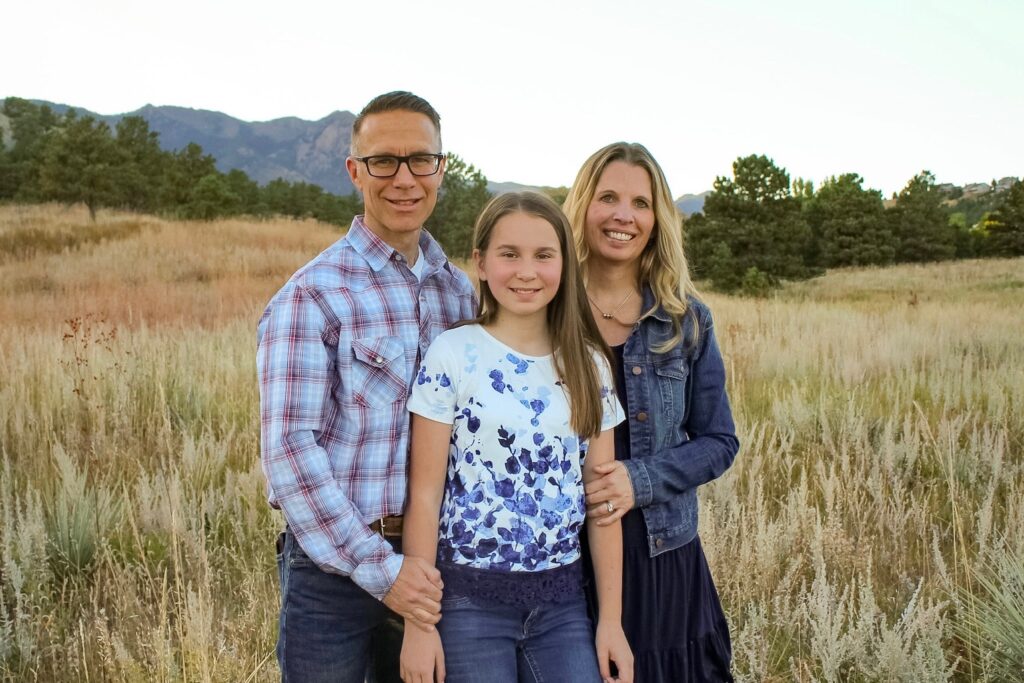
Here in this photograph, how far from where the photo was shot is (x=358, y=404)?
175cm

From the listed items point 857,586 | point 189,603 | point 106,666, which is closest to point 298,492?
point 189,603

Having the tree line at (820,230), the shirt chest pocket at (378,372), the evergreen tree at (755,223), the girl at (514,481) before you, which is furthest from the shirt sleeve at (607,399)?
the evergreen tree at (755,223)

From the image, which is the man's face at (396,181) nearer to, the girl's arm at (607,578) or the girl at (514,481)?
the girl at (514,481)

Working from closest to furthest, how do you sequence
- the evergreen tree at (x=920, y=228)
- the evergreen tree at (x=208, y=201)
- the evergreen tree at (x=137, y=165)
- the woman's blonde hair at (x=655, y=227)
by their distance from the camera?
the woman's blonde hair at (x=655, y=227) → the evergreen tree at (x=208, y=201) → the evergreen tree at (x=137, y=165) → the evergreen tree at (x=920, y=228)

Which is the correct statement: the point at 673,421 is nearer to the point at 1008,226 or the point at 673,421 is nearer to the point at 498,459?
the point at 498,459

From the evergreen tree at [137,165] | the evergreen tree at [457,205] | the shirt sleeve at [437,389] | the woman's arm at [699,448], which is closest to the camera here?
the shirt sleeve at [437,389]

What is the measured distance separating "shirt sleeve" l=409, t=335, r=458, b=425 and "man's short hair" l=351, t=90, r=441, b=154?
632 millimetres

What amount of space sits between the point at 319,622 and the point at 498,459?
1.94 feet

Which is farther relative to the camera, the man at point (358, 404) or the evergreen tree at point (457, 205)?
the evergreen tree at point (457, 205)

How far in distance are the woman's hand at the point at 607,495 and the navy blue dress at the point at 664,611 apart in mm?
192

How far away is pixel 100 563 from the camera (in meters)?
3.23

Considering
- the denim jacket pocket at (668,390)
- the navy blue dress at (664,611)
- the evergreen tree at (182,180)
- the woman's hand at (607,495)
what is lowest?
the navy blue dress at (664,611)

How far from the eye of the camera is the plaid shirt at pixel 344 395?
1.66 meters

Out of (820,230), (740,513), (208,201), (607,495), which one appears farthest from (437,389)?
(820,230)
